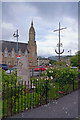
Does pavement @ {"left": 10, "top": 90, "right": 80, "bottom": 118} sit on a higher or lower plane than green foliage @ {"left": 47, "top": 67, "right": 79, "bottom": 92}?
lower

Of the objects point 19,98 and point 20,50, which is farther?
point 20,50

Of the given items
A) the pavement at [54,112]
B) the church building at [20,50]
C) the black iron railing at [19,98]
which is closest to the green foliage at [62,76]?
the black iron railing at [19,98]

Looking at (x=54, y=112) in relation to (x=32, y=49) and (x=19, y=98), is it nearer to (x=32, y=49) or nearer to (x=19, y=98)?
(x=19, y=98)

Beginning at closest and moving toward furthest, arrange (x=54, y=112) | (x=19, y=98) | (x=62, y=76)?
(x=54, y=112) < (x=19, y=98) < (x=62, y=76)

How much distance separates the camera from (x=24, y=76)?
19.1 ft

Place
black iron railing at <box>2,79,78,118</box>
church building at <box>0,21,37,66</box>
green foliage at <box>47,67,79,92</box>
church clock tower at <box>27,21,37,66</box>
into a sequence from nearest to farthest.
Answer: black iron railing at <box>2,79,78,118</box>, green foliage at <box>47,67,79,92</box>, church building at <box>0,21,37,66</box>, church clock tower at <box>27,21,37,66</box>

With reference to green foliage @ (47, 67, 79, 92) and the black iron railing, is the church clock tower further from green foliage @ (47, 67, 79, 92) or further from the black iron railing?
the black iron railing

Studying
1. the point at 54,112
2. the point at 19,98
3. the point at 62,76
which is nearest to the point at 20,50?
the point at 62,76

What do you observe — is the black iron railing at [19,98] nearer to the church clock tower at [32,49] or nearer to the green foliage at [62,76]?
the green foliage at [62,76]

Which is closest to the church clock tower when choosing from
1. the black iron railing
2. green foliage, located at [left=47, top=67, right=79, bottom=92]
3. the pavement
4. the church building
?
the church building

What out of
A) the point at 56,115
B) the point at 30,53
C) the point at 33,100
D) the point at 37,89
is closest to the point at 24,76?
the point at 37,89

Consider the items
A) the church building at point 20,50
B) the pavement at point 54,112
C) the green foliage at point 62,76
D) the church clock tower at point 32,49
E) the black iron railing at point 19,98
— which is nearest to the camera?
the pavement at point 54,112

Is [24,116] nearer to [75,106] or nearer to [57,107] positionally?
[57,107]

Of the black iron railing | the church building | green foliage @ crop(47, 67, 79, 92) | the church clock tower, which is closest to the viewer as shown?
the black iron railing
